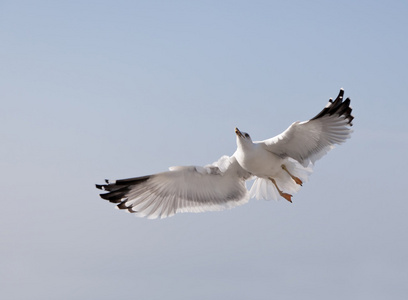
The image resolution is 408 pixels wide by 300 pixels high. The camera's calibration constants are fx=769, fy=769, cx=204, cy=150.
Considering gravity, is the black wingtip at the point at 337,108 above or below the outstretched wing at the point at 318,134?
above

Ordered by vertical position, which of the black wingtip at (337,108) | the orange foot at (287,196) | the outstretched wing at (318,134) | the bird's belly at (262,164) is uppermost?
the black wingtip at (337,108)

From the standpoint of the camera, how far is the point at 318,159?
30.1 feet

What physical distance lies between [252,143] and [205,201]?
1.12 metres

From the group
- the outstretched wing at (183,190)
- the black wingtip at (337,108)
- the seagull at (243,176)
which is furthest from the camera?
the outstretched wing at (183,190)

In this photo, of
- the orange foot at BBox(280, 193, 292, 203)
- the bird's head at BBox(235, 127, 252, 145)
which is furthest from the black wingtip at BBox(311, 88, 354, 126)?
the orange foot at BBox(280, 193, 292, 203)

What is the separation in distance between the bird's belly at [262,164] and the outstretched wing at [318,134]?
0.11 meters

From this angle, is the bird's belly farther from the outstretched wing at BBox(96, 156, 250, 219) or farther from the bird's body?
the outstretched wing at BBox(96, 156, 250, 219)

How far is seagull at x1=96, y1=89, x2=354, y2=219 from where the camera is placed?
902 cm

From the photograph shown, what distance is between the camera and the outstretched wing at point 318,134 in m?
8.95

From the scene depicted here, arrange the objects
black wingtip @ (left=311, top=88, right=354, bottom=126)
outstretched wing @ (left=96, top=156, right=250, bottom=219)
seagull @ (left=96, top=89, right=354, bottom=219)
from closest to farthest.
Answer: black wingtip @ (left=311, top=88, right=354, bottom=126) → seagull @ (left=96, top=89, right=354, bottom=219) → outstretched wing @ (left=96, top=156, right=250, bottom=219)

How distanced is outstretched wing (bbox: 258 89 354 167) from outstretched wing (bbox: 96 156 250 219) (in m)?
0.74

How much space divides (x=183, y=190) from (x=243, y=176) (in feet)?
2.54

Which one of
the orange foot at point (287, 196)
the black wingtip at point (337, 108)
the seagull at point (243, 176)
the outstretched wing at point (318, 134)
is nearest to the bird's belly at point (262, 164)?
the seagull at point (243, 176)

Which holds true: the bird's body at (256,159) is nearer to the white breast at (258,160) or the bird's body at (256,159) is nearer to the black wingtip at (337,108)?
the white breast at (258,160)
